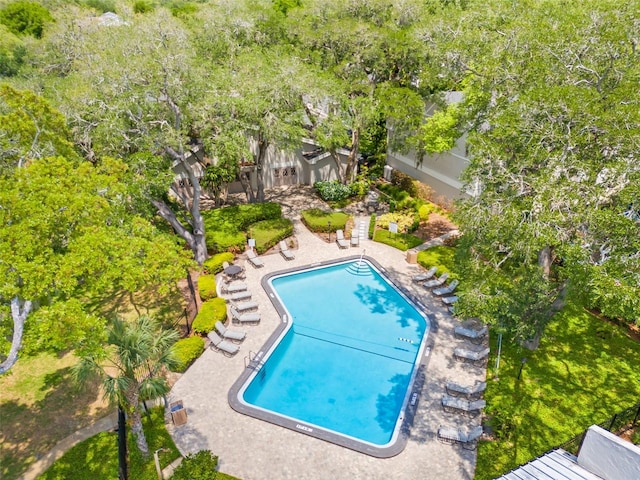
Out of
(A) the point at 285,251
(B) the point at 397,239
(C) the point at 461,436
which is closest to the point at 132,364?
(C) the point at 461,436

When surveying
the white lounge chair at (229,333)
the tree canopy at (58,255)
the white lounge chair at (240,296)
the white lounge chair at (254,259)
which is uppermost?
the tree canopy at (58,255)

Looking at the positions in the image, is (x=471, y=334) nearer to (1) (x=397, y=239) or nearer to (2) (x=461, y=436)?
(2) (x=461, y=436)

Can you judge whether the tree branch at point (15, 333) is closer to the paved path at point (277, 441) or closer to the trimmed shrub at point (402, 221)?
the paved path at point (277, 441)

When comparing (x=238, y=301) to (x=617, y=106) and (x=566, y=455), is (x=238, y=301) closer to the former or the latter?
(x=566, y=455)

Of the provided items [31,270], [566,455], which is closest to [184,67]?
[31,270]

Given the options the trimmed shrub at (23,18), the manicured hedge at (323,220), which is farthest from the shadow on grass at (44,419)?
the trimmed shrub at (23,18)

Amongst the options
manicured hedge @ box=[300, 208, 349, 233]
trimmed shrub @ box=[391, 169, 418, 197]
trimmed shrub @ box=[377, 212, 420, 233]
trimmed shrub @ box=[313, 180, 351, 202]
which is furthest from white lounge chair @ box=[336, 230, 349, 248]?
trimmed shrub @ box=[391, 169, 418, 197]

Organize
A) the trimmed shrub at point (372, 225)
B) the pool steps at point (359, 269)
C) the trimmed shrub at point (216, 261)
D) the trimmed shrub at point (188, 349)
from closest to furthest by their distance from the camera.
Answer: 1. the trimmed shrub at point (188, 349)
2. the trimmed shrub at point (216, 261)
3. the pool steps at point (359, 269)
4. the trimmed shrub at point (372, 225)
